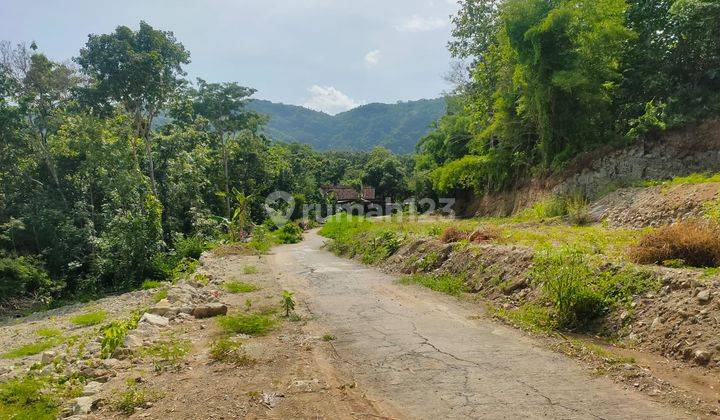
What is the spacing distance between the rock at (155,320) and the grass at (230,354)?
180 cm

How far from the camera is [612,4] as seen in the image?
16297 mm

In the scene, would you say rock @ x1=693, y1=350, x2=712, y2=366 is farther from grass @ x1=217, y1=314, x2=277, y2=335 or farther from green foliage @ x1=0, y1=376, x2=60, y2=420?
green foliage @ x1=0, y1=376, x2=60, y2=420

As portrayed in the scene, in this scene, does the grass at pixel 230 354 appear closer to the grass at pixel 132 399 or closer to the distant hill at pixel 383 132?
the grass at pixel 132 399

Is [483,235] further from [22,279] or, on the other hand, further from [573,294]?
[22,279]

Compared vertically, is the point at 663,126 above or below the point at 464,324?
above

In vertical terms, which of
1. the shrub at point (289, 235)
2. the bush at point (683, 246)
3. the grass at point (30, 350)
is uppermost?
the bush at point (683, 246)

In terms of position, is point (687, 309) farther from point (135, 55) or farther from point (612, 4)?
point (135, 55)

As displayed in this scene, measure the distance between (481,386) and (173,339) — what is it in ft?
15.4

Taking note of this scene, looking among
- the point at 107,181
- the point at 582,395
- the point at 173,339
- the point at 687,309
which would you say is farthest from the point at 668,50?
the point at 107,181

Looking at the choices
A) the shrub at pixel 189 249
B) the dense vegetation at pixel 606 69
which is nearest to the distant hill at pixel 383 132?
the shrub at pixel 189 249

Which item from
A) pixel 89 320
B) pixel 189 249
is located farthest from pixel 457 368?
pixel 189 249

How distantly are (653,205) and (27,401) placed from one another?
43.8 ft

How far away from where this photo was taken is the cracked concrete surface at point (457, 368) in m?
4.20

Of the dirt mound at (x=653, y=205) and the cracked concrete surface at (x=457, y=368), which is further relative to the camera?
the dirt mound at (x=653, y=205)
